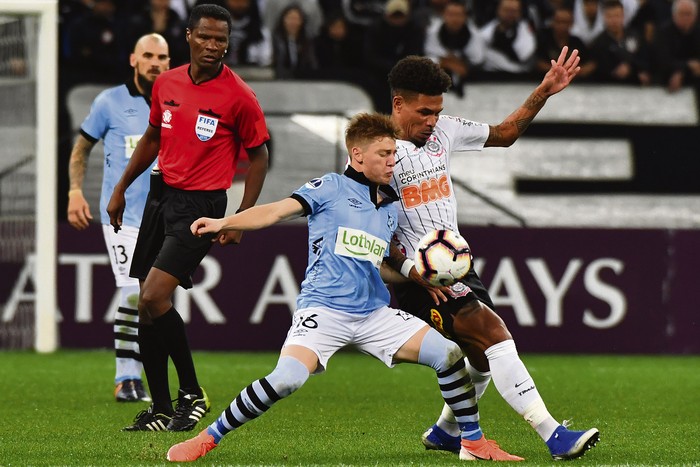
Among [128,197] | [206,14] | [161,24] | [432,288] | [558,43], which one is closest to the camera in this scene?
[432,288]

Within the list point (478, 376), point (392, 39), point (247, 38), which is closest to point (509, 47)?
point (392, 39)

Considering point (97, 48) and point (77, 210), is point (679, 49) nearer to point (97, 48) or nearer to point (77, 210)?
point (97, 48)

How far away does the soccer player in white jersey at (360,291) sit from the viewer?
5.86m

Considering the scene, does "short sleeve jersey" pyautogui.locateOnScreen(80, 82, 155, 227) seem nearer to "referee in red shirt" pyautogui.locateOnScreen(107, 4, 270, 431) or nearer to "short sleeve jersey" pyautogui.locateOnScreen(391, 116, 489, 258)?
"referee in red shirt" pyautogui.locateOnScreen(107, 4, 270, 431)

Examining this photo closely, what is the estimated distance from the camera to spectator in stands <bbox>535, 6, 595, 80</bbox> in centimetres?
1362

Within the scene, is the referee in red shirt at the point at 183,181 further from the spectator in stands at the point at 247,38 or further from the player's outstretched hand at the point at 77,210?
the spectator in stands at the point at 247,38

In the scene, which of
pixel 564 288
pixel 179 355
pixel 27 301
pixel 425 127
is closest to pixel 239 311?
pixel 27 301

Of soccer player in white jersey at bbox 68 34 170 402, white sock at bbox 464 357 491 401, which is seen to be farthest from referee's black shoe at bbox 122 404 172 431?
white sock at bbox 464 357 491 401

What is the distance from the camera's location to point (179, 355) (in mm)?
7121

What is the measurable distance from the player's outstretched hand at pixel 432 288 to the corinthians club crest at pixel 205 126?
1.52 meters

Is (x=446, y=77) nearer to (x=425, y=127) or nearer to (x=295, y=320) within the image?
(x=425, y=127)

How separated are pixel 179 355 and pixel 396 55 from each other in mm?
6776

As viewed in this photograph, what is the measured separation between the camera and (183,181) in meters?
7.03

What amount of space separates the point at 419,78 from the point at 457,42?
24.6ft
